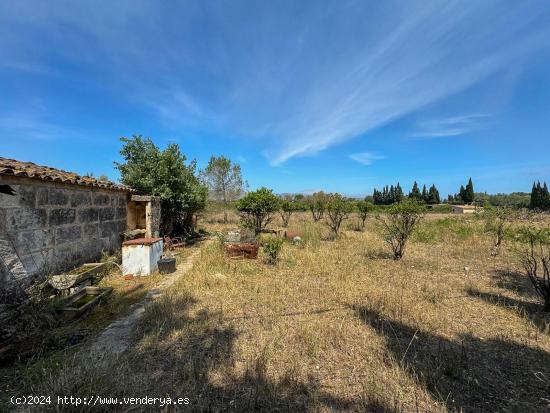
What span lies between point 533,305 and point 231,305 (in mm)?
5297

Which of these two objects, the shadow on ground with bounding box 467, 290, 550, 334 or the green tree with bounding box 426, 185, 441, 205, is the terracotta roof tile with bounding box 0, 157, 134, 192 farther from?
the green tree with bounding box 426, 185, 441, 205

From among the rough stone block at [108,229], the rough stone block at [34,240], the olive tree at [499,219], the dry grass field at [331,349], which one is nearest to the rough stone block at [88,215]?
the rough stone block at [108,229]

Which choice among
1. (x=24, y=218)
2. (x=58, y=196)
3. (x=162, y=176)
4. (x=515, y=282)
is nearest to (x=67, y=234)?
(x=58, y=196)

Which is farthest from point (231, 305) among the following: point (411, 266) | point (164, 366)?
point (411, 266)

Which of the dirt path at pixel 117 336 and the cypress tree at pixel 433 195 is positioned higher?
the cypress tree at pixel 433 195

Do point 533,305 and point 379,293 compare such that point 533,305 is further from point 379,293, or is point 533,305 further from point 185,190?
point 185,190

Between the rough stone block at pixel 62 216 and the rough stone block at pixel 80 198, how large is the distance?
7.8 inches

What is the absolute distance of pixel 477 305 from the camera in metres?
4.97

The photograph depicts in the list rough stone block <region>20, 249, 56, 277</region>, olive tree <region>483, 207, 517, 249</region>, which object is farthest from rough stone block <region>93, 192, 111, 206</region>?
Answer: olive tree <region>483, 207, 517, 249</region>

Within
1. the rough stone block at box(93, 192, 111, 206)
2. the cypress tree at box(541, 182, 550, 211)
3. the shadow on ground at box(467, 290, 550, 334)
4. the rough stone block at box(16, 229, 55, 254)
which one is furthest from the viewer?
the cypress tree at box(541, 182, 550, 211)

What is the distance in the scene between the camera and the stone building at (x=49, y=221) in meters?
4.56

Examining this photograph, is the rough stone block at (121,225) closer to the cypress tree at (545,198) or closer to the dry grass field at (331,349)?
the dry grass field at (331,349)

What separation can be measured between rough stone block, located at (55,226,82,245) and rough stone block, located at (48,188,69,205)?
0.56 m

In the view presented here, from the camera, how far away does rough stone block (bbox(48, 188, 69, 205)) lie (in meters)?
5.65
